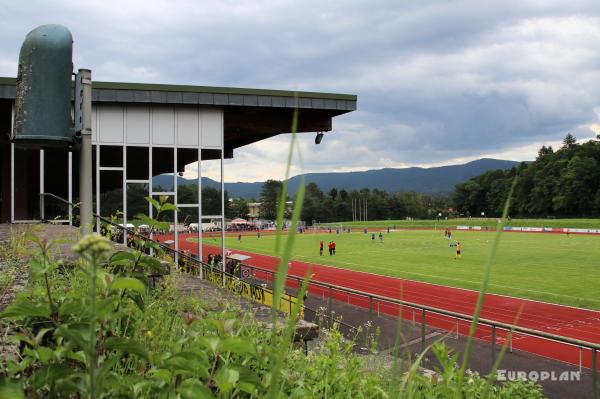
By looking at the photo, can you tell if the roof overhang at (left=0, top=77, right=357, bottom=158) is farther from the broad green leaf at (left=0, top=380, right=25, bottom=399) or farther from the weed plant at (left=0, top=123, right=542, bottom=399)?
the broad green leaf at (left=0, top=380, right=25, bottom=399)

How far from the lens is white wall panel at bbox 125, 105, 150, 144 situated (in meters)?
18.4

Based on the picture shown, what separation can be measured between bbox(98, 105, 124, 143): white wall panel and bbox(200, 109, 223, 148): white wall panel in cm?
305

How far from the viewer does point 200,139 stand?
19.4 metres

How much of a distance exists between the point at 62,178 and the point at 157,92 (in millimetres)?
23587

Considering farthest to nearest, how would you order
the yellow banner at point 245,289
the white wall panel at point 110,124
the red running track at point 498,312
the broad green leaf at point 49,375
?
the white wall panel at point 110,124 < the red running track at point 498,312 < the yellow banner at point 245,289 < the broad green leaf at point 49,375

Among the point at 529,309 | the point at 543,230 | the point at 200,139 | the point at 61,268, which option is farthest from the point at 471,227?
the point at 61,268

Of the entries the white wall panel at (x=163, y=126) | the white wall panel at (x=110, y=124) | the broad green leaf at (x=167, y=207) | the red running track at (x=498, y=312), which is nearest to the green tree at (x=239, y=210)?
the red running track at (x=498, y=312)

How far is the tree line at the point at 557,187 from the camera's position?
10119 centimetres

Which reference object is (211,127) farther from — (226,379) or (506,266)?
(506,266)

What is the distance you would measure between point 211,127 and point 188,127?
2.95ft

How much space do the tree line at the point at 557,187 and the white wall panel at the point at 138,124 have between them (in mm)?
81880

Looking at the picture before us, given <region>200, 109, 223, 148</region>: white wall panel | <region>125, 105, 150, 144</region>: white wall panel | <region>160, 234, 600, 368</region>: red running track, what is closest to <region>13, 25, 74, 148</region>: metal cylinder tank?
<region>160, 234, 600, 368</region>: red running track

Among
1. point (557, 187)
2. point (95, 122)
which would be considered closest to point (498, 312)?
point (95, 122)

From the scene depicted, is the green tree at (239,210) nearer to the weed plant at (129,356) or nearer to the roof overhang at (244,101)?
the roof overhang at (244,101)
